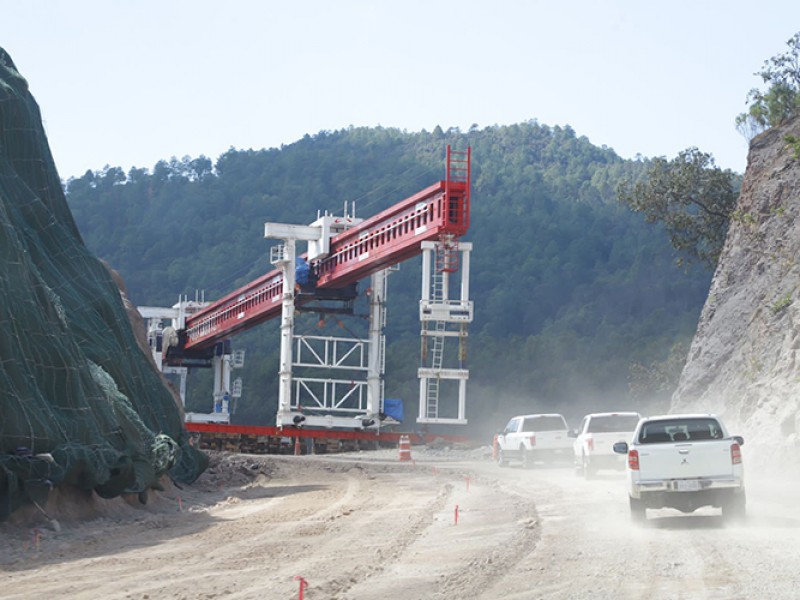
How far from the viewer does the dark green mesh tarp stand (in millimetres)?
17344

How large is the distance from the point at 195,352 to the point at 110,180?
115439 millimetres

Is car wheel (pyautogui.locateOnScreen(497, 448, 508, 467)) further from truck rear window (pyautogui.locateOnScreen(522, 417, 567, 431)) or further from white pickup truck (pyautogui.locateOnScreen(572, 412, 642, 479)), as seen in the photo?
white pickup truck (pyautogui.locateOnScreen(572, 412, 642, 479))

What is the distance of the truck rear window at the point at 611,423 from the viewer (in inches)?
1130

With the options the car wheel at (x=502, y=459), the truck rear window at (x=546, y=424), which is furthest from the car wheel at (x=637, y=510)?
the car wheel at (x=502, y=459)

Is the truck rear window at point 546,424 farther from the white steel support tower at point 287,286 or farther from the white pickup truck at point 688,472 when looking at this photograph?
the white steel support tower at point 287,286

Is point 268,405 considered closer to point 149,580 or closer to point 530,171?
point 530,171

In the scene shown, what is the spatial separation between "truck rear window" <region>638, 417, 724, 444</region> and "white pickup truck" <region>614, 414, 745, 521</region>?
14mm

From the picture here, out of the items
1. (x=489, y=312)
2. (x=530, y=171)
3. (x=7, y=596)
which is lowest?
(x=7, y=596)

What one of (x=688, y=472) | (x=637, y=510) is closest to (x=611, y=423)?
(x=637, y=510)

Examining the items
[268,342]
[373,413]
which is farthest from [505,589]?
[268,342]

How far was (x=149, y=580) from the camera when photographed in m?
12.3

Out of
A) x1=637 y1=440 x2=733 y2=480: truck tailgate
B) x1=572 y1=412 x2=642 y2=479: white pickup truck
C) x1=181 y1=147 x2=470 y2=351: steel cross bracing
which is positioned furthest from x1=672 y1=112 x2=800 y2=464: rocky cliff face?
x1=637 y1=440 x2=733 y2=480: truck tailgate

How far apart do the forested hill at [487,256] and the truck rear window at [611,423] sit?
2741 inches

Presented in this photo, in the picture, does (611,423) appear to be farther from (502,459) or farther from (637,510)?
(637,510)
